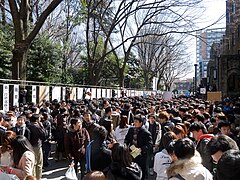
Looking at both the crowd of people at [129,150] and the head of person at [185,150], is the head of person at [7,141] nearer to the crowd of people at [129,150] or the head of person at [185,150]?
the crowd of people at [129,150]

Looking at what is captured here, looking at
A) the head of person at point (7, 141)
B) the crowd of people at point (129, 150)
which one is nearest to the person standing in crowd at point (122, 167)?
the crowd of people at point (129, 150)

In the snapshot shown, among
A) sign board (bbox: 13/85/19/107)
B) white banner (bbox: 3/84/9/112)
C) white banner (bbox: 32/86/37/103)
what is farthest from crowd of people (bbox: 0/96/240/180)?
white banner (bbox: 32/86/37/103)

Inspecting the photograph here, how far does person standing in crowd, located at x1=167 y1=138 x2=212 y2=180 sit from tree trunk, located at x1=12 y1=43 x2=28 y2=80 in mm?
11545

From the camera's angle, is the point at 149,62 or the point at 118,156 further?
the point at 149,62

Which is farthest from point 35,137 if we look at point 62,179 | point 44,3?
point 44,3

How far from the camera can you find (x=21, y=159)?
435cm

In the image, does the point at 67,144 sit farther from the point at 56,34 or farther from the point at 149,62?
the point at 149,62

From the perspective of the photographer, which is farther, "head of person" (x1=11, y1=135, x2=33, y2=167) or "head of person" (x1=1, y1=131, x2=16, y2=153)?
"head of person" (x1=1, y1=131, x2=16, y2=153)

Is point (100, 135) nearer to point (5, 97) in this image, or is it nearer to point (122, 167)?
point (122, 167)

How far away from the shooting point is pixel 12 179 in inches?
132

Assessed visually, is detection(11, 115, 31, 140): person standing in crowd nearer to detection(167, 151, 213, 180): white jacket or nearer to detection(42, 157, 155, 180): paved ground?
detection(42, 157, 155, 180): paved ground

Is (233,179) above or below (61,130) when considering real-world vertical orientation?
above

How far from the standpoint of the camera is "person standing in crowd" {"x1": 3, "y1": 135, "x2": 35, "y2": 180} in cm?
429

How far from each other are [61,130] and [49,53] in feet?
52.1
